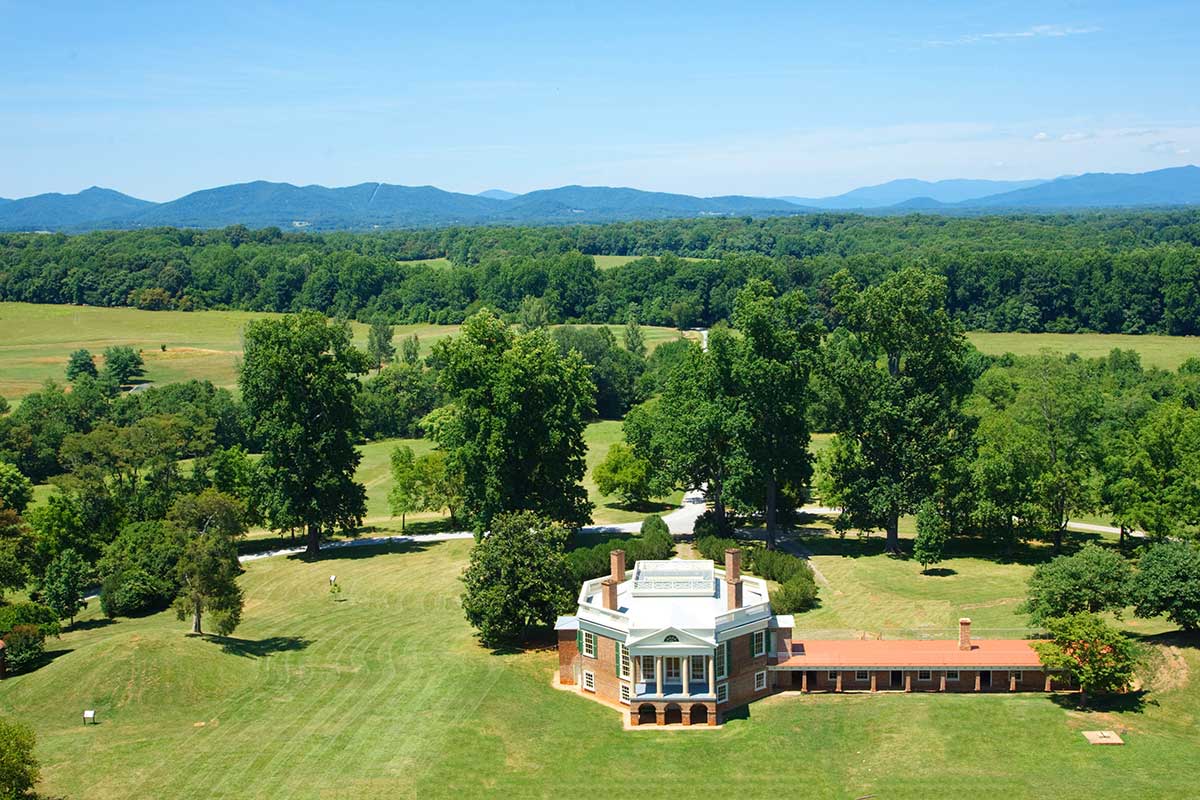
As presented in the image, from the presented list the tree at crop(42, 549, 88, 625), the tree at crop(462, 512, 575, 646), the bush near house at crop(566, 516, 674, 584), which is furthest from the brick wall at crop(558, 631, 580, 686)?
the tree at crop(42, 549, 88, 625)

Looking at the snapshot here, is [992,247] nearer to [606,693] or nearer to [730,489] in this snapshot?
[730,489]

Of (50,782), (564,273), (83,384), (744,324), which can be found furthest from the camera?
(564,273)

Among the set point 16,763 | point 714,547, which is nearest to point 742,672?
point 714,547

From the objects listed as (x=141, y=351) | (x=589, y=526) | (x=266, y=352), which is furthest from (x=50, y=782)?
(x=141, y=351)

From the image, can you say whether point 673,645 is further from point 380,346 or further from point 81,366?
point 81,366

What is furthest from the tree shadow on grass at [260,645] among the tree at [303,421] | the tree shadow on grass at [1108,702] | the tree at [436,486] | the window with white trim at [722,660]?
the tree shadow on grass at [1108,702]

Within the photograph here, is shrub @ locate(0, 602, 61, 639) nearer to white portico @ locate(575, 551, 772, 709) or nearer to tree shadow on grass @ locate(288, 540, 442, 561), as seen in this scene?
tree shadow on grass @ locate(288, 540, 442, 561)
